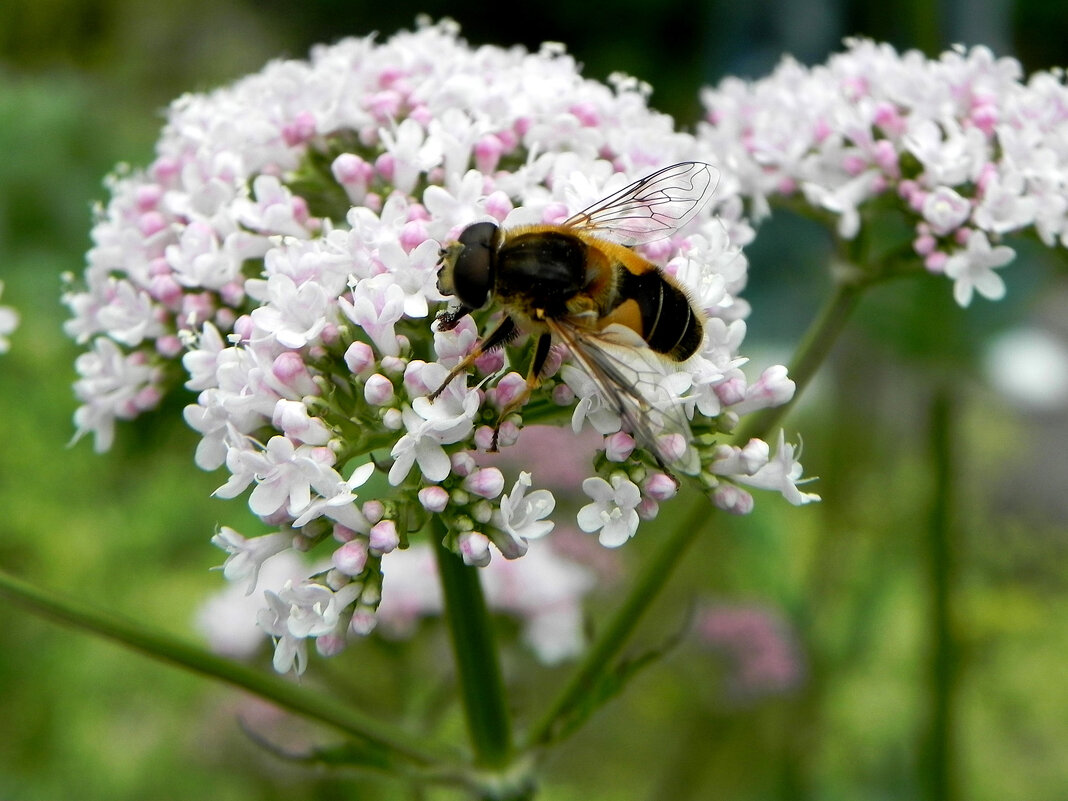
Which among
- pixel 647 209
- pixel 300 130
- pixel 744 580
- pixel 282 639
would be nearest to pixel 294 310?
pixel 282 639

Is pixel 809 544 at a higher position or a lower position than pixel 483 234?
lower

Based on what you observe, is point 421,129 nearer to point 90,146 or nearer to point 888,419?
point 888,419

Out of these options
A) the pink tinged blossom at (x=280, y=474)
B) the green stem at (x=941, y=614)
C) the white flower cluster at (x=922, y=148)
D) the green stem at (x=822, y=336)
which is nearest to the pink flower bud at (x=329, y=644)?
the pink tinged blossom at (x=280, y=474)

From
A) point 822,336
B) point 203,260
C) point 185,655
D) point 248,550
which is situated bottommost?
point 185,655

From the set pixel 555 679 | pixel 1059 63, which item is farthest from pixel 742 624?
pixel 1059 63

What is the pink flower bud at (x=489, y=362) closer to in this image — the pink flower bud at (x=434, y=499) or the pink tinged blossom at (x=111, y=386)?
the pink flower bud at (x=434, y=499)

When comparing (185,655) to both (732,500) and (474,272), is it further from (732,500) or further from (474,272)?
(732,500)
